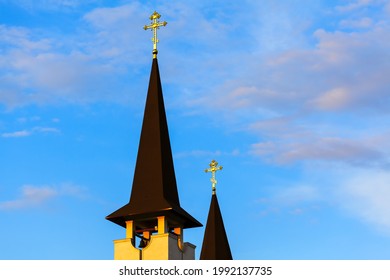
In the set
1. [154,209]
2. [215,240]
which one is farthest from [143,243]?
[215,240]

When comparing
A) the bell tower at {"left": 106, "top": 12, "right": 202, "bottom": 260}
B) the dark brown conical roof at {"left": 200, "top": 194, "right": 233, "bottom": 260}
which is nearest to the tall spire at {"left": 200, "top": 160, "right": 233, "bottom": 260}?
the dark brown conical roof at {"left": 200, "top": 194, "right": 233, "bottom": 260}

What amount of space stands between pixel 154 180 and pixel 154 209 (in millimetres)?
1768

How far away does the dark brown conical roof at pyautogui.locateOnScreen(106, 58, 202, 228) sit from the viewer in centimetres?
4066

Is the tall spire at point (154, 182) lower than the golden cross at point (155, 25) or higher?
lower

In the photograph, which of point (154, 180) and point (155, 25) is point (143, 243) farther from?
point (155, 25)

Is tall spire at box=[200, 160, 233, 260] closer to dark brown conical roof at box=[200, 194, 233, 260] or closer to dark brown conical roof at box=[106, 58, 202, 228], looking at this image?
dark brown conical roof at box=[200, 194, 233, 260]

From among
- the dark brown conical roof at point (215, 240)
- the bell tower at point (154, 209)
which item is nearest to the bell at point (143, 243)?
the bell tower at point (154, 209)

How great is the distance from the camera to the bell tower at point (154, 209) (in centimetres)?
4019

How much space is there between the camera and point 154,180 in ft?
136

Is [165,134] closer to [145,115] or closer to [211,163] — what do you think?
[145,115]

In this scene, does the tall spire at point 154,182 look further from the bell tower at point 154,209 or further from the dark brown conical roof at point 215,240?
the dark brown conical roof at point 215,240

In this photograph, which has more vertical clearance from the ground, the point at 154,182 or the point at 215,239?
the point at 154,182
